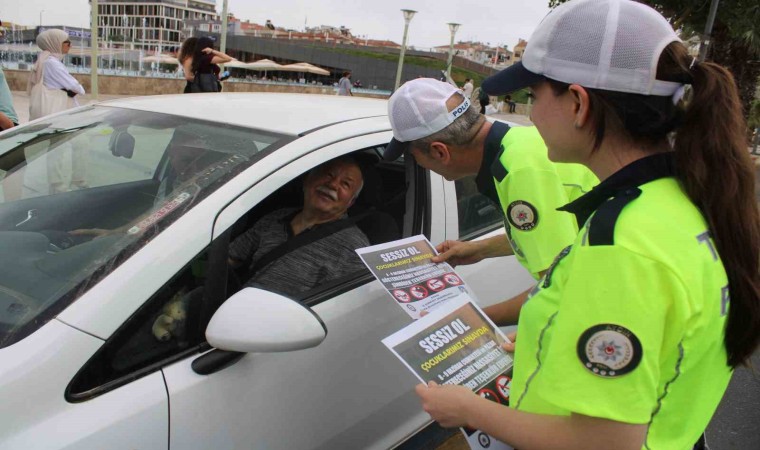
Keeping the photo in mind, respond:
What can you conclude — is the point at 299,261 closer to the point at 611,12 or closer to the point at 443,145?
the point at 443,145

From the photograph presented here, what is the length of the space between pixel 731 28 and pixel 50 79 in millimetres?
10760

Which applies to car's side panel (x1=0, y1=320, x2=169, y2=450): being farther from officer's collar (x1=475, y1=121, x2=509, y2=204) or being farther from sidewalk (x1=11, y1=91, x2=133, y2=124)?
sidewalk (x1=11, y1=91, x2=133, y2=124)

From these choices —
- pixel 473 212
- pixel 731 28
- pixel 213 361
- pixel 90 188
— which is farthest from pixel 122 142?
pixel 731 28

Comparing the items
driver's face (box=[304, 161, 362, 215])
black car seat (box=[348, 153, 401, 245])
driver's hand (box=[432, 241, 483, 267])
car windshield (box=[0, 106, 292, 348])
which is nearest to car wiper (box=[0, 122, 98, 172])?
car windshield (box=[0, 106, 292, 348])

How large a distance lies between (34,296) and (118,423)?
1.25ft

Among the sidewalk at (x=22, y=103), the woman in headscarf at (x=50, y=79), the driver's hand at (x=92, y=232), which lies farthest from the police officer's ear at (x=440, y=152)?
the sidewalk at (x=22, y=103)

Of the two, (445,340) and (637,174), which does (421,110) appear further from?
(637,174)

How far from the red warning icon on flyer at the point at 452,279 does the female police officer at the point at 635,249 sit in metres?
0.81

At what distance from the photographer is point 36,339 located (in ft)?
4.27

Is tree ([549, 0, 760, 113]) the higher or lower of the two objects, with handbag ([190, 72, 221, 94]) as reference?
higher

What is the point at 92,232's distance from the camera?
5.47 feet

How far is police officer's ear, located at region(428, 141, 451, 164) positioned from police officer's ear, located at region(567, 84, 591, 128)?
Result: 0.90 meters

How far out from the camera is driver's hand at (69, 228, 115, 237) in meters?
1.63

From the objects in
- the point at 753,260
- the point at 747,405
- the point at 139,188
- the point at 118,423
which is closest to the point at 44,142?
the point at 139,188
